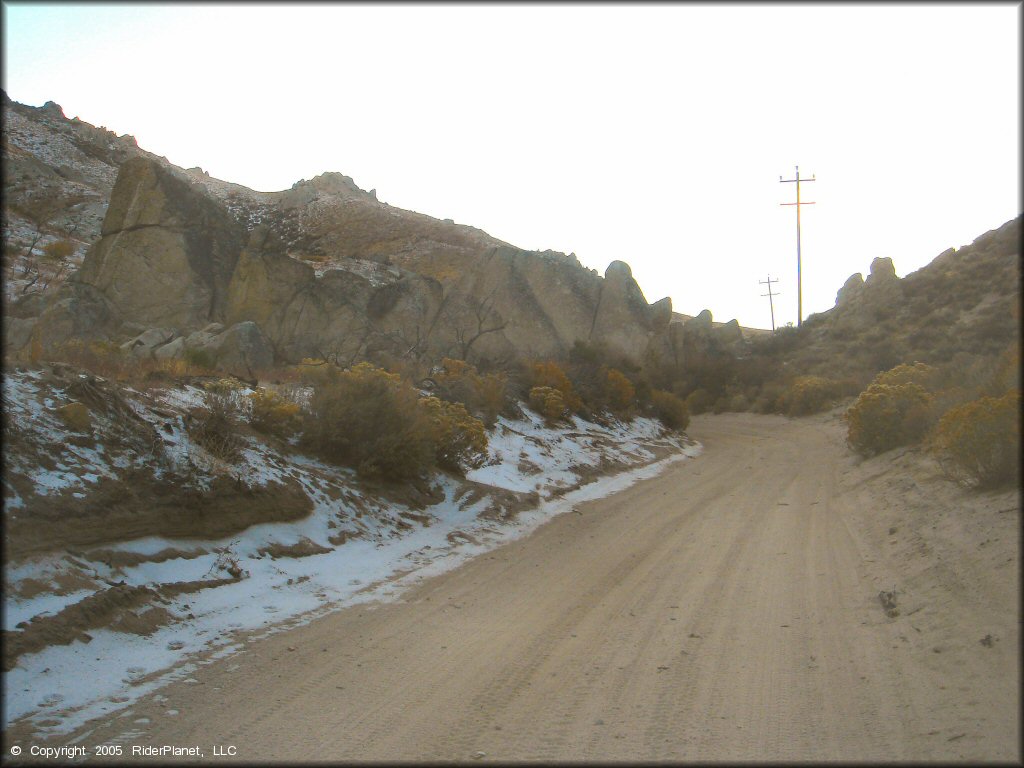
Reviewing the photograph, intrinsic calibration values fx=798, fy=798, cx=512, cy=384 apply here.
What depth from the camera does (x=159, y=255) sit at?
2855 cm

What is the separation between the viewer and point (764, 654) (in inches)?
260

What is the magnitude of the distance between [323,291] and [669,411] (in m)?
13.9

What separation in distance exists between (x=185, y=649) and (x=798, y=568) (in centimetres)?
684

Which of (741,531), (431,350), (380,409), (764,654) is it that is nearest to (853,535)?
(741,531)

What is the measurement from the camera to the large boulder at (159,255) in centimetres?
2789

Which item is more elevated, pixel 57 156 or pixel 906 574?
pixel 57 156

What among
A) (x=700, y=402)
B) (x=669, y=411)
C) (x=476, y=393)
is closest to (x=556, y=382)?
(x=476, y=393)

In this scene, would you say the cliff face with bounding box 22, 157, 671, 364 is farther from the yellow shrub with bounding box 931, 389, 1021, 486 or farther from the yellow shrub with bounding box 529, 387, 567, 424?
the yellow shrub with bounding box 931, 389, 1021, 486

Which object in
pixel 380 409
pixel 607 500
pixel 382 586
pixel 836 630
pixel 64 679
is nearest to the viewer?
pixel 64 679

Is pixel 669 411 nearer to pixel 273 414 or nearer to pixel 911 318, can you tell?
pixel 911 318


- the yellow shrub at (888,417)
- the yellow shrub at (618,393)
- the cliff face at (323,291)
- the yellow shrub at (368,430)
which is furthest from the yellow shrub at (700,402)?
the yellow shrub at (368,430)

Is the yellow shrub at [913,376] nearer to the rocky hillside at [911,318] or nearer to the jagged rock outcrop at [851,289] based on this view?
the rocky hillside at [911,318]

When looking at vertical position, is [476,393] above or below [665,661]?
above

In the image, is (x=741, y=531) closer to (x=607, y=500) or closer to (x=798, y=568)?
(x=798, y=568)
